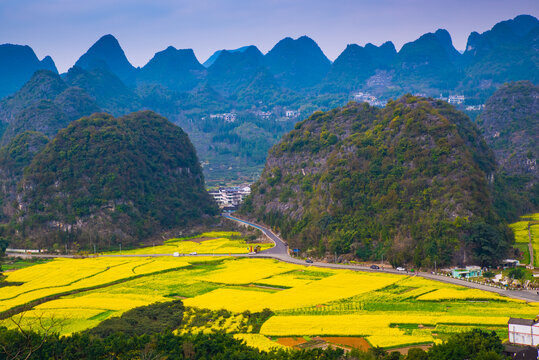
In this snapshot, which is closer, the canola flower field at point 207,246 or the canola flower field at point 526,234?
the canola flower field at point 526,234

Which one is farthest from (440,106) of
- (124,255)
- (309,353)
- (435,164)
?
(309,353)

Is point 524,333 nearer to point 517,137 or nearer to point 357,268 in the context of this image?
point 357,268

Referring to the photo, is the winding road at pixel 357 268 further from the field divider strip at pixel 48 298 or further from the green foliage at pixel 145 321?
the green foliage at pixel 145 321

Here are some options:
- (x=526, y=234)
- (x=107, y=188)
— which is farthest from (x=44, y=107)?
(x=526, y=234)

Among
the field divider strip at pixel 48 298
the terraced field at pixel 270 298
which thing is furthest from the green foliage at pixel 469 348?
the field divider strip at pixel 48 298

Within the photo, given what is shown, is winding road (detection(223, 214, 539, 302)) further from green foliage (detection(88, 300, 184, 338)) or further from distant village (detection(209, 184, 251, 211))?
distant village (detection(209, 184, 251, 211))

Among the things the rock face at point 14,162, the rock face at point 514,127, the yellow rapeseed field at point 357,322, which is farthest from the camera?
the rock face at point 514,127
